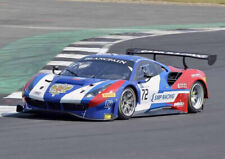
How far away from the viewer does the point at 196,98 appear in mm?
13719

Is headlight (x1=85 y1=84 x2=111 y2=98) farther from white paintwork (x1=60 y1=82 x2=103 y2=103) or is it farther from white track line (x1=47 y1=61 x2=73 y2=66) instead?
white track line (x1=47 y1=61 x2=73 y2=66)

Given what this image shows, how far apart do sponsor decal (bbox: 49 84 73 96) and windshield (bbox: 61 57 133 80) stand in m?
0.62

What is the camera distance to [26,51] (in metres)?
20.1

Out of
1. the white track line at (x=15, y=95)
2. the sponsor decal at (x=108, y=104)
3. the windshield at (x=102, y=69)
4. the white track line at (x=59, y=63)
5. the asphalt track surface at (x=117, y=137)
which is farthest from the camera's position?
the white track line at (x=59, y=63)

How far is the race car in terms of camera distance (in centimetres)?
1133

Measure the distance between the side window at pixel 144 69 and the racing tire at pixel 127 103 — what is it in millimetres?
503

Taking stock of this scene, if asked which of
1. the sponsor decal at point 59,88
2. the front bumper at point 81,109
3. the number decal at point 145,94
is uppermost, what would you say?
the sponsor decal at point 59,88

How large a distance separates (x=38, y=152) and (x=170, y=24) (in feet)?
63.7

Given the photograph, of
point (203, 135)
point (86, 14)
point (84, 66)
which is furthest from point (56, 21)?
point (203, 135)

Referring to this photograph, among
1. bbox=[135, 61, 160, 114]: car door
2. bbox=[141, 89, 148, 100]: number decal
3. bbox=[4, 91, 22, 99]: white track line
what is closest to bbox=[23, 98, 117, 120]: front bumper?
bbox=[135, 61, 160, 114]: car door

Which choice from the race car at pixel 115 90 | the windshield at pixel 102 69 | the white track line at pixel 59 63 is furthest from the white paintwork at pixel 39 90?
the white track line at pixel 59 63

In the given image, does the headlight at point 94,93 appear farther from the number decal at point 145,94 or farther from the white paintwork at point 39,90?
the number decal at point 145,94

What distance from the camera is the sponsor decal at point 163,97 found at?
12.6m

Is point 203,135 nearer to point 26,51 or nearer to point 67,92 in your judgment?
point 67,92
